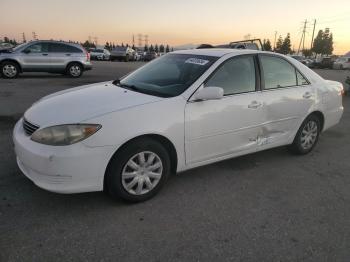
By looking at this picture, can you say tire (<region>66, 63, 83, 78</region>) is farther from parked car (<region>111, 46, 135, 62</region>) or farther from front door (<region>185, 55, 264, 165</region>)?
parked car (<region>111, 46, 135, 62</region>)

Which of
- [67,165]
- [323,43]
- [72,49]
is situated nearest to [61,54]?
[72,49]

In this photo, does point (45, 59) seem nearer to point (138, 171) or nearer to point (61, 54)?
point (61, 54)

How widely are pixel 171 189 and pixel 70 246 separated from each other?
1.40m

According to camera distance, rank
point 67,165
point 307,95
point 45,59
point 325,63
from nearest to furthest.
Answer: point 67,165, point 307,95, point 45,59, point 325,63

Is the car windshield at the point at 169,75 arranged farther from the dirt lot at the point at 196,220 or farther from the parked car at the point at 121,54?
the parked car at the point at 121,54

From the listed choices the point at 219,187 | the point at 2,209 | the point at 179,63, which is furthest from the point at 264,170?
the point at 2,209

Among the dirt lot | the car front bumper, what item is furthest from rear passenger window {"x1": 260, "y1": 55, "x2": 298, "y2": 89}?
the car front bumper

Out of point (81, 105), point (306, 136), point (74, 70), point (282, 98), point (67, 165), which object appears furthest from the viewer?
point (74, 70)

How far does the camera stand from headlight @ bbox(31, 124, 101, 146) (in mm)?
2961

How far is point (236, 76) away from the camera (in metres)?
4.05

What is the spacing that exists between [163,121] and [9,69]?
40.4 feet

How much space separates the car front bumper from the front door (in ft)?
3.27

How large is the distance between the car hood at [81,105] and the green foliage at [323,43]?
9333 cm

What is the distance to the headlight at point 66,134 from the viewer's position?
296cm
